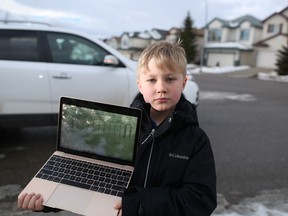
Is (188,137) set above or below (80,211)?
above

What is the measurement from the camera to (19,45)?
445 centimetres

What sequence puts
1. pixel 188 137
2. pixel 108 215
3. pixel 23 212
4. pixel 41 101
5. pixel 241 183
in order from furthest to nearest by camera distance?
1. pixel 41 101
2. pixel 241 183
3. pixel 23 212
4. pixel 188 137
5. pixel 108 215

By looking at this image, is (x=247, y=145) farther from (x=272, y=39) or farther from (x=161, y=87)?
(x=272, y=39)

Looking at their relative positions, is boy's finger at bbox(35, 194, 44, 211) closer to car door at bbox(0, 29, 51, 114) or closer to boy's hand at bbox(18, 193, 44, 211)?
boy's hand at bbox(18, 193, 44, 211)

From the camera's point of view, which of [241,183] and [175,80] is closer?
[175,80]

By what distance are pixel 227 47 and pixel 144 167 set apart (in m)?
41.1

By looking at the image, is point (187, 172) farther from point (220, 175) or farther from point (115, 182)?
point (220, 175)

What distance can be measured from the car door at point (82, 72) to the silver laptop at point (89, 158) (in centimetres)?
302

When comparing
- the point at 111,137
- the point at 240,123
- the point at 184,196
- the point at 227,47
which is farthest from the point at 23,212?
the point at 227,47

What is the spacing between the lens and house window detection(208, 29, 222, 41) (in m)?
45.1

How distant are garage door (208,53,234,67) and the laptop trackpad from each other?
134 ft

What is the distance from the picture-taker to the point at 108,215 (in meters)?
1.26

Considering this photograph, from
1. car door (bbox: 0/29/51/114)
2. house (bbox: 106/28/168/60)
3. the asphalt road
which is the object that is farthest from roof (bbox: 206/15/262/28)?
car door (bbox: 0/29/51/114)

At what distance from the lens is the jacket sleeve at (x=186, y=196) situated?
1.26m
